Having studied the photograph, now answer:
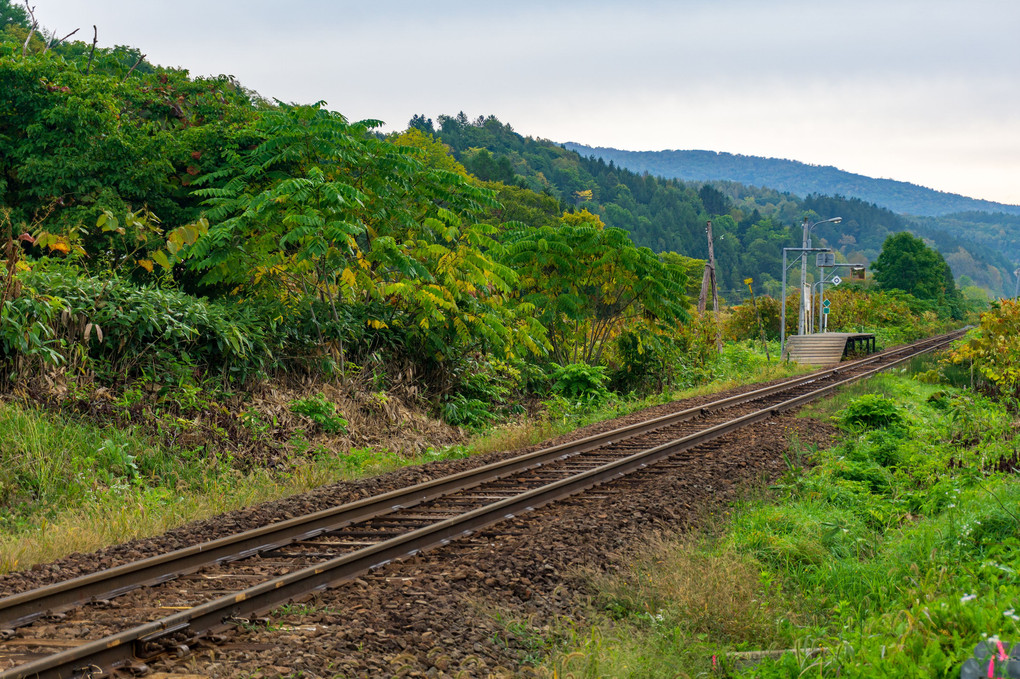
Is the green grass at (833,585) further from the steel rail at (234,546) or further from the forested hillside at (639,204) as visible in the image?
the forested hillside at (639,204)

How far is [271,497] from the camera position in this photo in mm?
9984

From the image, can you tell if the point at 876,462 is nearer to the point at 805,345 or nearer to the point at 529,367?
the point at 529,367

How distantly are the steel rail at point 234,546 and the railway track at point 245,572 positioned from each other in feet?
0.03

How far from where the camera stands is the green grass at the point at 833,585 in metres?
4.34

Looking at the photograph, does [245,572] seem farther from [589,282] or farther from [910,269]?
[910,269]

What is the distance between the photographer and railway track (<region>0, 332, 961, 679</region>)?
511 cm

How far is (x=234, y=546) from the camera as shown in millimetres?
7570

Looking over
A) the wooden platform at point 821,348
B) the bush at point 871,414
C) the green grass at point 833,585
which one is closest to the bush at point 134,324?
the green grass at point 833,585

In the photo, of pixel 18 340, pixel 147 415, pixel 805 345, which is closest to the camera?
pixel 18 340

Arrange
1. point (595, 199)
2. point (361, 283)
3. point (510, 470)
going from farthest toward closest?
1. point (595, 199)
2. point (361, 283)
3. point (510, 470)

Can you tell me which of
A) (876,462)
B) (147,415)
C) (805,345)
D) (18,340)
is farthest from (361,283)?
(805,345)

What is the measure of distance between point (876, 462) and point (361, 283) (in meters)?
9.03

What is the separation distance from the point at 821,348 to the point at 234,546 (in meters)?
37.6

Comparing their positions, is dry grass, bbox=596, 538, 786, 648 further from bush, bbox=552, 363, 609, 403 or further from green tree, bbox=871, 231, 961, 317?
green tree, bbox=871, 231, 961, 317
